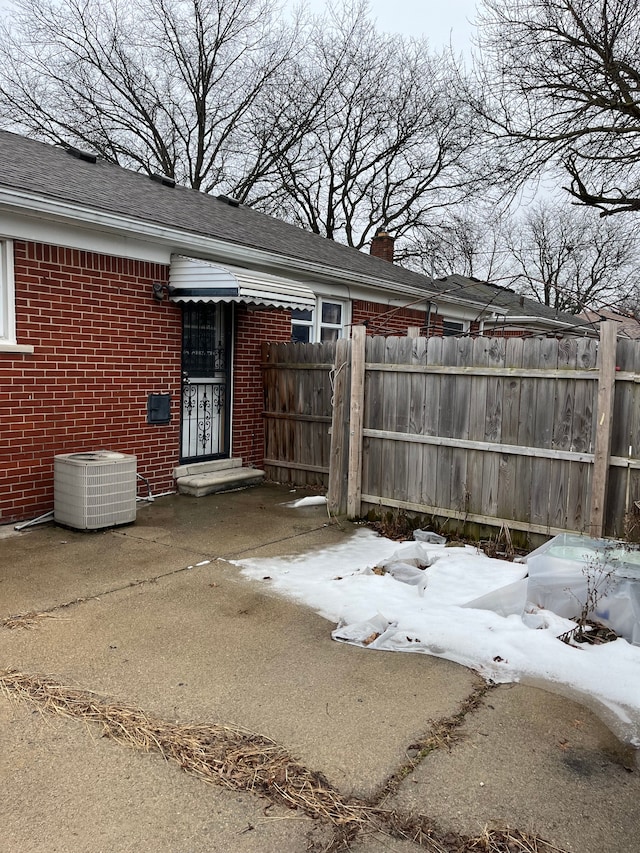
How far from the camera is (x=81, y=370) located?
23.3 ft

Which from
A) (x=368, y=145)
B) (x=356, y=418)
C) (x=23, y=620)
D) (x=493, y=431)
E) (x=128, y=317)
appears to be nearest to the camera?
(x=23, y=620)

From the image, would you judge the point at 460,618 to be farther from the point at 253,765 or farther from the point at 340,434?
the point at 340,434

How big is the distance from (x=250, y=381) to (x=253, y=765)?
22.7 feet

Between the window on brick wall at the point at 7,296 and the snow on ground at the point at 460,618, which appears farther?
the window on brick wall at the point at 7,296

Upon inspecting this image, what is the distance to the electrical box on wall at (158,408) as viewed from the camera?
311 inches

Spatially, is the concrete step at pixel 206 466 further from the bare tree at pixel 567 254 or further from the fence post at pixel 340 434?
the bare tree at pixel 567 254

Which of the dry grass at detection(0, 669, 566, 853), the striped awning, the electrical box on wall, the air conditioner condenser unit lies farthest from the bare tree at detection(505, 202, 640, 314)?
the dry grass at detection(0, 669, 566, 853)

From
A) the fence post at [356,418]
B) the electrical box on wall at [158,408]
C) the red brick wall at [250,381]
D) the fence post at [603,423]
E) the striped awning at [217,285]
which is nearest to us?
the fence post at [603,423]

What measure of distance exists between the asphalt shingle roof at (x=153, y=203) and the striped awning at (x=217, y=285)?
0.45 m

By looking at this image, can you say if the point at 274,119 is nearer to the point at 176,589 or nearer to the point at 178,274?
the point at 178,274

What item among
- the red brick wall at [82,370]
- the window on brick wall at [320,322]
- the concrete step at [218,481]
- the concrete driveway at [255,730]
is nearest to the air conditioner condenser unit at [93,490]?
the red brick wall at [82,370]

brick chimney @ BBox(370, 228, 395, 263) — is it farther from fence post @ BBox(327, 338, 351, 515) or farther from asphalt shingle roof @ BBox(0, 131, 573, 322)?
fence post @ BBox(327, 338, 351, 515)

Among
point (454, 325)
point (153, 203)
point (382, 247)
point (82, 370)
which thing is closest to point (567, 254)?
point (382, 247)

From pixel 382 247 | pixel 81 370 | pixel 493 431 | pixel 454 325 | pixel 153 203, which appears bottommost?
pixel 493 431
